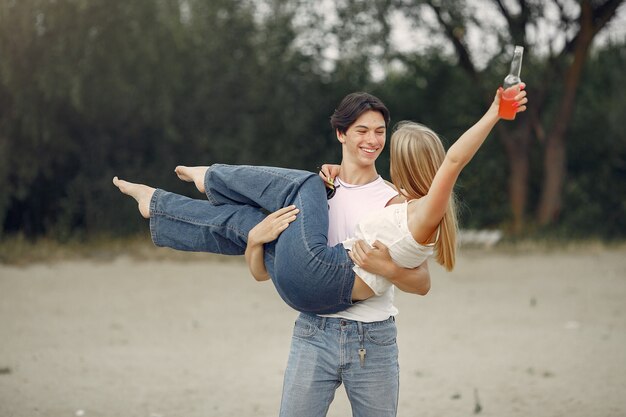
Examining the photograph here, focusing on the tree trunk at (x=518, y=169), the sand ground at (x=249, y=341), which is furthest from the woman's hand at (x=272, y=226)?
the tree trunk at (x=518, y=169)

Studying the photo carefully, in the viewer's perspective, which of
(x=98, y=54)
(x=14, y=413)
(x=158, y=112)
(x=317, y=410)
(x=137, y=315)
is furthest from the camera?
(x=158, y=112)

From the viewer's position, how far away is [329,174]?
3146 millimetres

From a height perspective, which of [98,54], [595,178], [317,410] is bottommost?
[317,410]

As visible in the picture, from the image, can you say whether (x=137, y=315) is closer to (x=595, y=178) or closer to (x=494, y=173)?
(x=494, y=173)

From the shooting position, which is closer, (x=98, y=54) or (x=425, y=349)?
(x=425, y=349)

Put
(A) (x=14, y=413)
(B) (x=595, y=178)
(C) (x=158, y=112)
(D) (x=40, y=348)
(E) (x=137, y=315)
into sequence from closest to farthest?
(A) (x=14, y=413) < (D) (x=40, y=348) < (E) (x=137, y=315) < (C) (x=158, y=112) < (B) (x=595, y=178)

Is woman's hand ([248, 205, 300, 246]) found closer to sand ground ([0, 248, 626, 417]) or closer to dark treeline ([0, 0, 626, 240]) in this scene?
sand ground ([0, 248, 626, 417])

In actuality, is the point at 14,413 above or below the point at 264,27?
below

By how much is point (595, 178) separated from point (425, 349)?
6.90 metres

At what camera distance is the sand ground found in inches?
210

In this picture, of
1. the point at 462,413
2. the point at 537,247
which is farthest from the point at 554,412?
the point at 537,247

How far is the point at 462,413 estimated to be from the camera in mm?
5090

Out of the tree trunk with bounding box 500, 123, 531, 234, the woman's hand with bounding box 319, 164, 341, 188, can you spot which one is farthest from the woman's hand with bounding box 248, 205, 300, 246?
the tree trunk with bounding box 500, 123, 531, 234

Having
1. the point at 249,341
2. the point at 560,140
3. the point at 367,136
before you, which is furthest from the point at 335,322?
the point at 560,140
